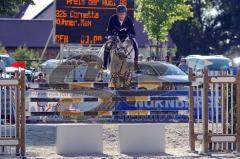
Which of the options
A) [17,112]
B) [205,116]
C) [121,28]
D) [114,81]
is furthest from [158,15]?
[17,112]

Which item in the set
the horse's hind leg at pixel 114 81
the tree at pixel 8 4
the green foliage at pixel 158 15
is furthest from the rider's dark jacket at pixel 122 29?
the green foliage at pixel 158 15

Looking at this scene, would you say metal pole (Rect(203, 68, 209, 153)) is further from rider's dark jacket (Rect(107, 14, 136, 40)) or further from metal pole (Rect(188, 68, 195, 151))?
rider's dark jacket (Rect(107, 14, 136, 40))

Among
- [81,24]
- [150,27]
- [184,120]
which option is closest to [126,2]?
[81,24]

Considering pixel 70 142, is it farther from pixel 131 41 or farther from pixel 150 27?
pixel 150 27

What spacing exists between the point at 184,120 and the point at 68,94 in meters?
5.63

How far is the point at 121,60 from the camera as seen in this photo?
1989 cm

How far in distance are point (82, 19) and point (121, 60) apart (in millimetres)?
10193

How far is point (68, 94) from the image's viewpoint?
19719 millimetres

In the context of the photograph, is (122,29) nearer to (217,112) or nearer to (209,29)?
(217,112)

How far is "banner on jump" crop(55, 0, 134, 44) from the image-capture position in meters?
29.8

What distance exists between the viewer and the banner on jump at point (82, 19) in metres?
29.8

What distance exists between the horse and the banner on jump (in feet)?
32.1

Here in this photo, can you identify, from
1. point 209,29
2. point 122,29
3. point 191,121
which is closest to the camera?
point 191,121

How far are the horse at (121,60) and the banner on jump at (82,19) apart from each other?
32.1 ft
